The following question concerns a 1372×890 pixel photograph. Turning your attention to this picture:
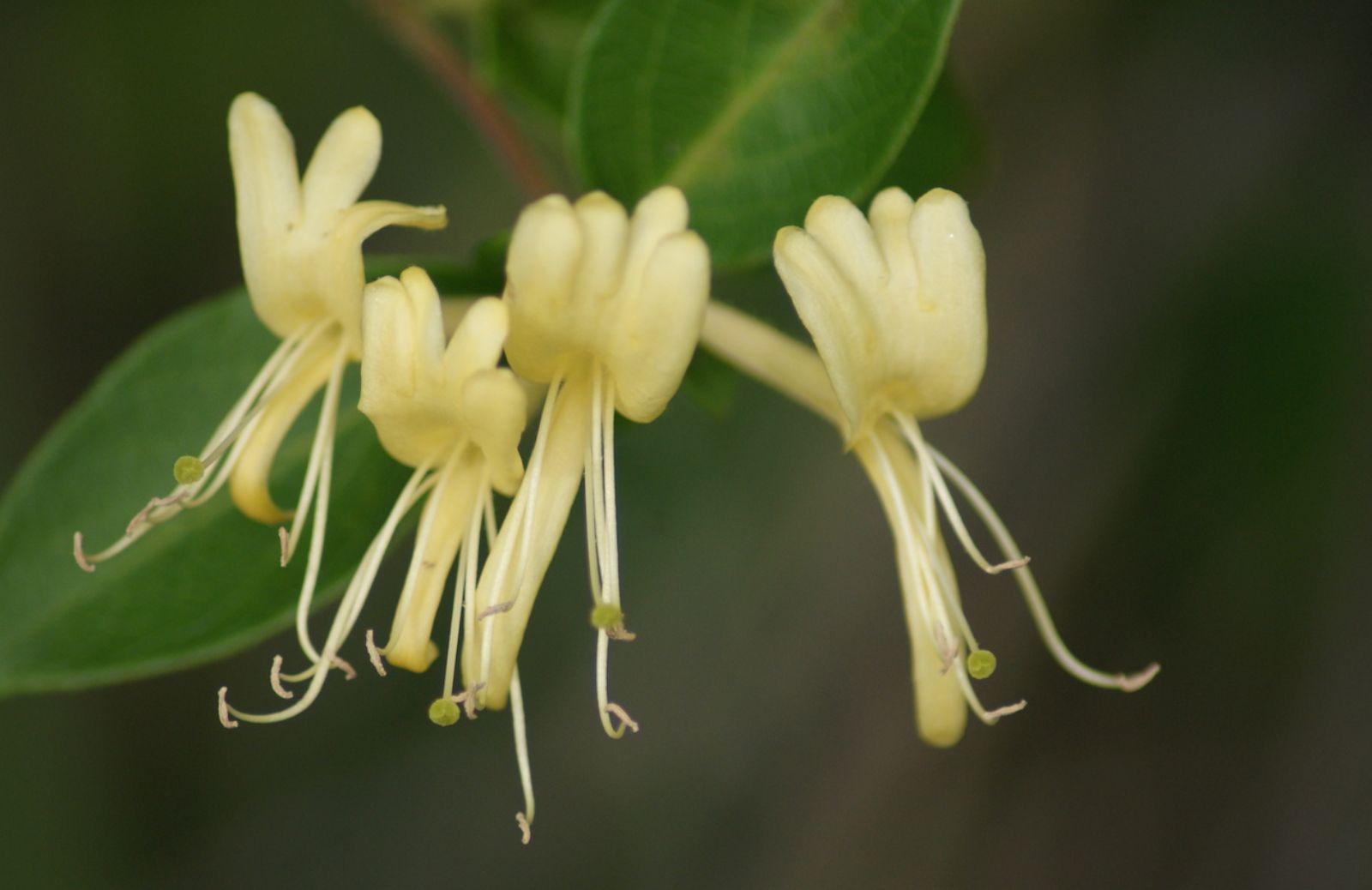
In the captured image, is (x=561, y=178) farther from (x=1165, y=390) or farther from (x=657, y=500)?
(x=1165, y=390)

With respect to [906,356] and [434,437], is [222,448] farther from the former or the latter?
[906,356]

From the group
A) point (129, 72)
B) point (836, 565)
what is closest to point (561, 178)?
point (836, 565)

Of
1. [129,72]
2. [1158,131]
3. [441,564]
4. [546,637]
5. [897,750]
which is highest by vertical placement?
[129,72]

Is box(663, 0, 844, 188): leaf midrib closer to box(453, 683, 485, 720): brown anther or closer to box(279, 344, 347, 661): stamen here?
box(279, 344, 347, 661): stamen

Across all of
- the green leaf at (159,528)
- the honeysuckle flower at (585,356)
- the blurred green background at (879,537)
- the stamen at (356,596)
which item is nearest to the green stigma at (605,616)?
the honeysuckle flower at (585,356)

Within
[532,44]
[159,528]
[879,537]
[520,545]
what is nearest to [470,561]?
[520,545]

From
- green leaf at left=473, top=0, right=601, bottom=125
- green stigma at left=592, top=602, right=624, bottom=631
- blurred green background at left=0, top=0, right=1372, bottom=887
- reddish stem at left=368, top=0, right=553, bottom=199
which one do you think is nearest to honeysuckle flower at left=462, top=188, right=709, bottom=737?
green stigma at left=592, top=602, right=624, bottom=631
